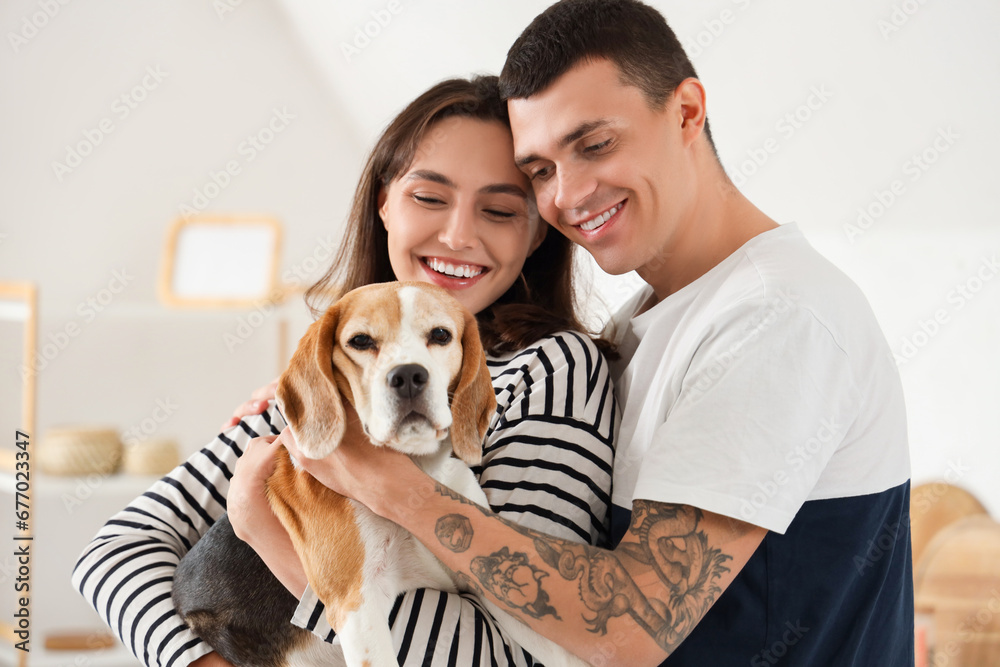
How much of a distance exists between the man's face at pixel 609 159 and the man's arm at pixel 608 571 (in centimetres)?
71

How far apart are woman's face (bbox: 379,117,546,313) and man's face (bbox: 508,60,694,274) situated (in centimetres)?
11

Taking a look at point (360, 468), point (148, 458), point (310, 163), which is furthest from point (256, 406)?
point (310, 163)

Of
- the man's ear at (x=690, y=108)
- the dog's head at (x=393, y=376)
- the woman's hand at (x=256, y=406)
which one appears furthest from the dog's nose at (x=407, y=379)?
the man's ear at (x=690, y=108)

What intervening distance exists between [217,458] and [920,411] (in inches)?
102

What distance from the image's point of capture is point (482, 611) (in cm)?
143

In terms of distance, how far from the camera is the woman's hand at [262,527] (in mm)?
1513

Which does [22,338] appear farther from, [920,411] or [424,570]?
[920,411]

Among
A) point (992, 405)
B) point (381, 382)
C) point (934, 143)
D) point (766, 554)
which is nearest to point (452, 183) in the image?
point (381, 382)

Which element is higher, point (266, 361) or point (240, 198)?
point (240, 198)

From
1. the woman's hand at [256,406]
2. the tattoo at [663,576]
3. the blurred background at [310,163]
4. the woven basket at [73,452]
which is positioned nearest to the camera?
the tattoo at [663,576]

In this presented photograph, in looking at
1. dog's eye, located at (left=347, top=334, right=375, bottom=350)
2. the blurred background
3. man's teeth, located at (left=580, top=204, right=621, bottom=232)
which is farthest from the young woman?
the blurred background

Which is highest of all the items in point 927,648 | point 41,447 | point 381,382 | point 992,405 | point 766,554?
point 381,382

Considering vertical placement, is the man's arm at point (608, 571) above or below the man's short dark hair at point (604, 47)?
below

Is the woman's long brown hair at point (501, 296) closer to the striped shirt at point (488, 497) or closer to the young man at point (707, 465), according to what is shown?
the striped shirt at point (488, 497)
